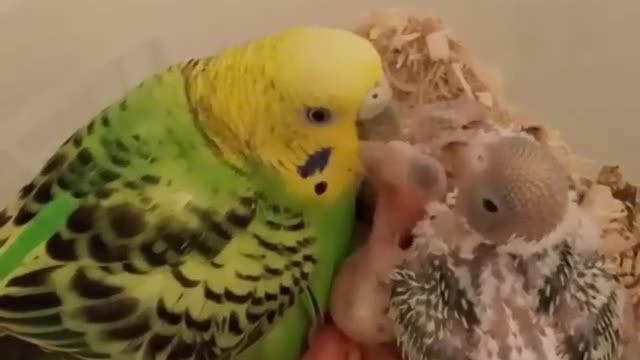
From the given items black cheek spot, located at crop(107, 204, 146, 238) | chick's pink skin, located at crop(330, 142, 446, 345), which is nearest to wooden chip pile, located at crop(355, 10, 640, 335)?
chick's pink skin, located at crop(330, 142, 446, 345)

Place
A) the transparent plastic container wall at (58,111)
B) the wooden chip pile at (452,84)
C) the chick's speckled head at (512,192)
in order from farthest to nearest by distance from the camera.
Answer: the transparent plastic container wall at (58,111) < the wooden chip pile at (452,84) < the chick's speckled head at (512,192)

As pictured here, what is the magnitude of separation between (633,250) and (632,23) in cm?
28

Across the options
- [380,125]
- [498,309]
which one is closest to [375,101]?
[380,125]

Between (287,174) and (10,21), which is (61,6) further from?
(287,174)

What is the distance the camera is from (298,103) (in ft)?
2.48

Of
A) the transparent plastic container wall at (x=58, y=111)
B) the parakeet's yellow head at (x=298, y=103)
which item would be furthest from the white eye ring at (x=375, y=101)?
the transparent plastic container wall at (x=58, y=111)

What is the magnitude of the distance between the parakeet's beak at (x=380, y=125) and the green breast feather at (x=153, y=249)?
5 centimetres

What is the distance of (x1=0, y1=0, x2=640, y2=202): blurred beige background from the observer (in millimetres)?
1034

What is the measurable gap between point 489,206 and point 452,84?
204 millimetres

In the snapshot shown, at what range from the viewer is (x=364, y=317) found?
2.59ft

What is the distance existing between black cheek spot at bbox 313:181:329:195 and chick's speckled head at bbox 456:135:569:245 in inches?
3.3

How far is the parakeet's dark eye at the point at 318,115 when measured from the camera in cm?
76

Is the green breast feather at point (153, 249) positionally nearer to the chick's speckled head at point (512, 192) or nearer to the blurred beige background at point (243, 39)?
the chick's speckled head at point (512, 192)

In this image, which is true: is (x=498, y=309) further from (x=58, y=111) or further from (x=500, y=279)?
(x=58, y=111)
